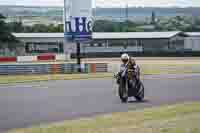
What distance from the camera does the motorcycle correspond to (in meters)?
16.9

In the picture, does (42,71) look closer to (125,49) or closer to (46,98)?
(46,98)

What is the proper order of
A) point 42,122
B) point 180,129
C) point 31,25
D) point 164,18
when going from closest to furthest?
point 180,129
point 42,122
point 31,25
point 164,18

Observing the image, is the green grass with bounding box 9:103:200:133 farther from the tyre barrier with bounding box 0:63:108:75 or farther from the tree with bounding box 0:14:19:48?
the tree with bounding box 0:14:19:48

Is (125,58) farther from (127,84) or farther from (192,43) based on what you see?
(192,43)

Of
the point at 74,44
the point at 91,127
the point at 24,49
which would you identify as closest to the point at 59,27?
the point at 24,49

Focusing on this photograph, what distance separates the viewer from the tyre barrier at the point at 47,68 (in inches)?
1425

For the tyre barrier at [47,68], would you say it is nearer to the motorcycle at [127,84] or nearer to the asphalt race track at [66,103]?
the asphalt race track at [66,103]

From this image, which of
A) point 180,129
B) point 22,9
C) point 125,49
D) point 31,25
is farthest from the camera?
point 31,25

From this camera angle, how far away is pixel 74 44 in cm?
4106

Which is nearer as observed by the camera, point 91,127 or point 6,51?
point 91,127

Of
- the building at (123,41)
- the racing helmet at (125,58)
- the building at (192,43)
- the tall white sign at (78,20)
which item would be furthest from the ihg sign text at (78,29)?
the building at (192,43)

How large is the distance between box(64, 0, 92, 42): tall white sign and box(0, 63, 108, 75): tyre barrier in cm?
254

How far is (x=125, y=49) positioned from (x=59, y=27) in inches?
1767

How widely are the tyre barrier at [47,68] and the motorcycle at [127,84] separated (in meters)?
19.5
